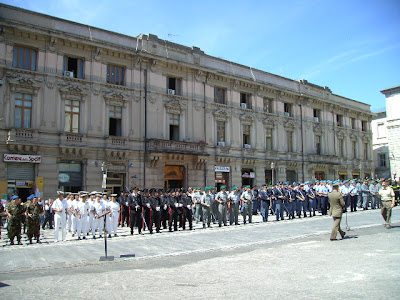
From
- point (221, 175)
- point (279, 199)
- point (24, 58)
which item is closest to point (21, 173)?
point (24, 58)

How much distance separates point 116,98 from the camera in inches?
1112

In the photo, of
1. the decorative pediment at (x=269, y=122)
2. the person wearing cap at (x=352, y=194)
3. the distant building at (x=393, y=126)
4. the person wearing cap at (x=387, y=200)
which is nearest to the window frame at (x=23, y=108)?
the person wearing cap at (x=387, y=200)

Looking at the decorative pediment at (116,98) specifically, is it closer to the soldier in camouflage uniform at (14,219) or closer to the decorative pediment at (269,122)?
the soldier in camouflage uniform at (14,219)

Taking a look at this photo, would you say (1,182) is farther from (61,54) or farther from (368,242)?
(368,242)

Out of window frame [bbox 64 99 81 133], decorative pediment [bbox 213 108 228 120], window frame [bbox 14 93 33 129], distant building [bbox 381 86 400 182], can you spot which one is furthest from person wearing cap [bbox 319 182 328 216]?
distant building [bbox 381 86 400 182]

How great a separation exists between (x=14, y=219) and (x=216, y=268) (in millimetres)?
8918

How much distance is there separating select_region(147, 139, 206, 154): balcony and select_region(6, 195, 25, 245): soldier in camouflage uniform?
15.0 m

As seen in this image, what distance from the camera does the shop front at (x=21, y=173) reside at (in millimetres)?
23594

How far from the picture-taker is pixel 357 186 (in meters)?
27.3

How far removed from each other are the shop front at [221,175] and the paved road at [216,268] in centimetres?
1950

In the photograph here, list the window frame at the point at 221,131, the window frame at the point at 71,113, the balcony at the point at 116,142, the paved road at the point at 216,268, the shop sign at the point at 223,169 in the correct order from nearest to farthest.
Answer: the paved road at the point at 216,268 → the window frame at the point at 71,113 → the balcony at the point at 116,142 → the shop sign at the point at 223,169 → the window frame at the point at 221,131

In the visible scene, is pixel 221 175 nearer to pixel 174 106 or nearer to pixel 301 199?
pixel 174 106

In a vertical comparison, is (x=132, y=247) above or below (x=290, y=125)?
below

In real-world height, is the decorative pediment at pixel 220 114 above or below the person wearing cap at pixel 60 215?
above
